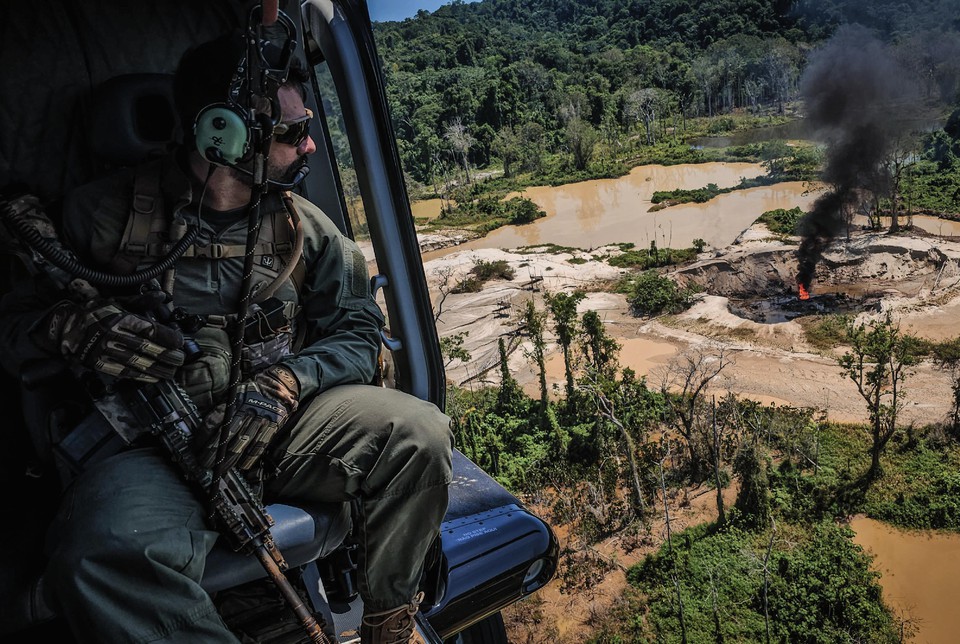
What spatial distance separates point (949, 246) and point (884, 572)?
46.4ft

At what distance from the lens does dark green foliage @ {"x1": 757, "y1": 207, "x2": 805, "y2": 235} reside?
25280 millimetres

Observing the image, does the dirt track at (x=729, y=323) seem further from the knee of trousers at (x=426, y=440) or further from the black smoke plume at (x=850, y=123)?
the knee of trousers at (x=426, y=440)

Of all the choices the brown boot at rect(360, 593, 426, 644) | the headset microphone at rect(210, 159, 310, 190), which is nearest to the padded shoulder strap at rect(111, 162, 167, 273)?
the headset microphone at rect(210, 159, 310, 190)

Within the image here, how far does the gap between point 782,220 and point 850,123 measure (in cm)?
717

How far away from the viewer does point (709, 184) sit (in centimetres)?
3191

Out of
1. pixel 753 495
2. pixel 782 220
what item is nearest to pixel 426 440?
pixel 753 495

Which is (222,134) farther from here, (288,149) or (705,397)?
(705,397)

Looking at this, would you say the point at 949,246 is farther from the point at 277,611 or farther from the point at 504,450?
the point at 277,611

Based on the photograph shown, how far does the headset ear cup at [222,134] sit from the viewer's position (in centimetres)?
153

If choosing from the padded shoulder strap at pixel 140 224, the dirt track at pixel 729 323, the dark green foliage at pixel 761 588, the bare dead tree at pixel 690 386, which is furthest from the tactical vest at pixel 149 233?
the bare dead tree at pixel 690 386

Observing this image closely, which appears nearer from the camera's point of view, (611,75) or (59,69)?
(59,69)

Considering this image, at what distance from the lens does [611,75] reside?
176ft

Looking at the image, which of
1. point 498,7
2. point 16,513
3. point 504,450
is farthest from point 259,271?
point 498,7

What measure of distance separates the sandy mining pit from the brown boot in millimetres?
13787
